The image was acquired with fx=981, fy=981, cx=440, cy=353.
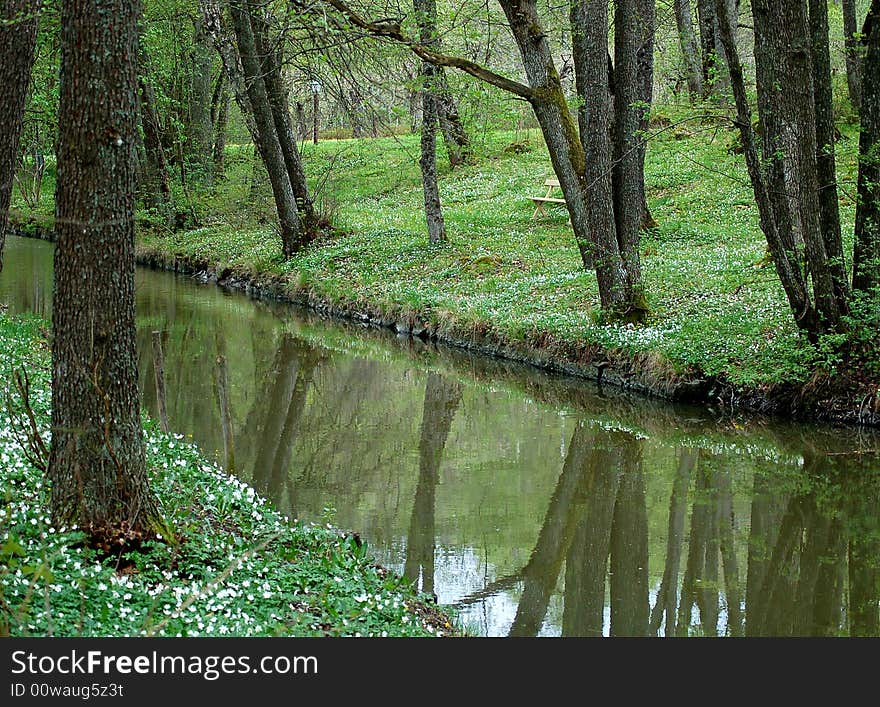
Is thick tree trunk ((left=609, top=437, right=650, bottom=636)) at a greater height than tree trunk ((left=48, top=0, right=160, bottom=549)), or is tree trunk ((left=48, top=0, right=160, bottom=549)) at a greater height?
tree trunk ((left=48, top=0, right=160, bottom=549))

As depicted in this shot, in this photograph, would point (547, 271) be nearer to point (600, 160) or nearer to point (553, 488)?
point (600, 160)

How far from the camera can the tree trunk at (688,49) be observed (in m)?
28.3

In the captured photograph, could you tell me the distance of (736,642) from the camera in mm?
7035

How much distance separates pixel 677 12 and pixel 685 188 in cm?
526

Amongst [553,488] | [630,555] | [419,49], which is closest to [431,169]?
[419,49]

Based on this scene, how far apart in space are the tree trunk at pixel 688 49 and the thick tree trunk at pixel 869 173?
1628 cm

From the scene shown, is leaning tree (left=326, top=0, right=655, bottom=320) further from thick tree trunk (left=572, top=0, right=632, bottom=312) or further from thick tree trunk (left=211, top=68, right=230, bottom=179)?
thick tree trunk (left=211, top=68, right=230, bottom=179)

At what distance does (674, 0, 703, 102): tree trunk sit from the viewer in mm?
28281

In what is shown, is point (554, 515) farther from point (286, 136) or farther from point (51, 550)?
point (286, 136)

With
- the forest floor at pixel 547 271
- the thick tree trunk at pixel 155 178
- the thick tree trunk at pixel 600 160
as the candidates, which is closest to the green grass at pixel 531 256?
the forest floor at pixel 547 271

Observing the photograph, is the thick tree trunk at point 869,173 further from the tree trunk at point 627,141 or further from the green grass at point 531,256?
the tree trunk at point 627,141

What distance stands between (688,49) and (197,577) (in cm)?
2674

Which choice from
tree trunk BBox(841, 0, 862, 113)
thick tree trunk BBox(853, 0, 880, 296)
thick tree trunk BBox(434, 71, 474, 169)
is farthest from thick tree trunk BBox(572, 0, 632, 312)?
tree trunk BBox(841, 0, 862, 113)

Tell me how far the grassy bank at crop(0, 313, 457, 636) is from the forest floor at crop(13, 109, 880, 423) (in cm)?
698
